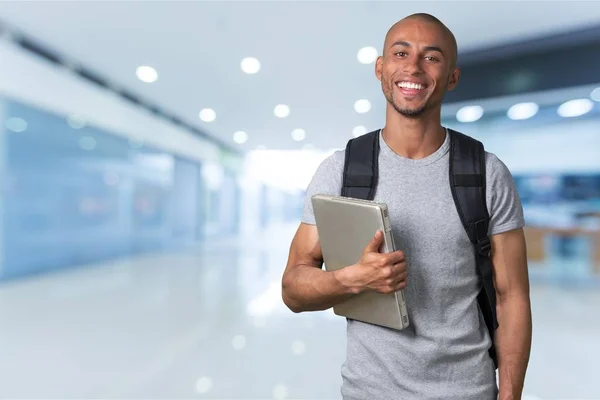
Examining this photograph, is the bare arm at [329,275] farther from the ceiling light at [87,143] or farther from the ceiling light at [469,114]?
the ceiling light at [87,143]

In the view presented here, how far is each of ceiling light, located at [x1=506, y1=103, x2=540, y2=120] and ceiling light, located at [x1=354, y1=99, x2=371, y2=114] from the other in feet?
8.77

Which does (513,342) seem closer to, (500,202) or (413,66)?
(500,202)

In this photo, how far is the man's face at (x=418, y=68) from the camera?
40.1 inches

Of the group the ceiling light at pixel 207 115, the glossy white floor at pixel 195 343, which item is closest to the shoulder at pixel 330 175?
the glossy white floor at pixel 195 343

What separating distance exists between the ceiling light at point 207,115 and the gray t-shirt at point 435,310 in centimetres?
1017

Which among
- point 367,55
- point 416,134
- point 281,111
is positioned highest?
point 281,111

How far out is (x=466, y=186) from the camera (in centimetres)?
98

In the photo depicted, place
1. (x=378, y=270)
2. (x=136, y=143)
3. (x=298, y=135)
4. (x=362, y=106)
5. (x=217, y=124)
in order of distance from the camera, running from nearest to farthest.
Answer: (x=378, y=270)
(x=362, y=106)
(x=136, y=143)
(x=217, y=124)
(x=298, y=135)

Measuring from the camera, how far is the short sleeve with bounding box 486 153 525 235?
984 millimetres

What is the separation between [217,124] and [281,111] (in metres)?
3.18

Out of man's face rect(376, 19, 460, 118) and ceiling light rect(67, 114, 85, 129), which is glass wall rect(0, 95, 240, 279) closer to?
ceiling light rect(67, 114, 85, 129)

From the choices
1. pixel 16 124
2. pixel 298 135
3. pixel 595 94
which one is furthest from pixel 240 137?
pixel 595 94

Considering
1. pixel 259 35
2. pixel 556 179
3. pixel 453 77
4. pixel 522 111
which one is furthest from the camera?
pixel 556 179

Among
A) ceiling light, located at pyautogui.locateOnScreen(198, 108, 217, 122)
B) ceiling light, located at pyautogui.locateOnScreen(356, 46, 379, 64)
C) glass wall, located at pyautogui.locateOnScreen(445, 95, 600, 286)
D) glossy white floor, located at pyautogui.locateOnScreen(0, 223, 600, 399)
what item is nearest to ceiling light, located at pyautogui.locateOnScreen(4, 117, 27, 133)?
glossy white floor, located at pyautogui.locateOnScreen(0, 223, 600, 399)
